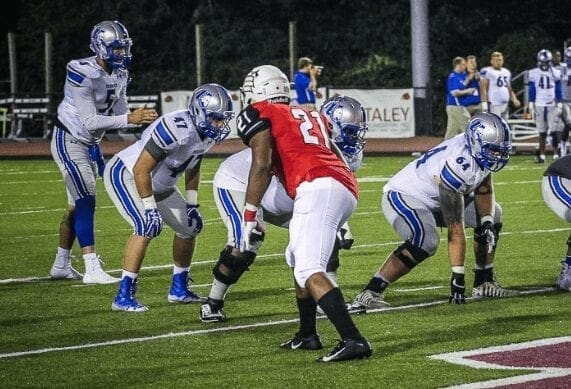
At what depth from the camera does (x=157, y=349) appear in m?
7.20

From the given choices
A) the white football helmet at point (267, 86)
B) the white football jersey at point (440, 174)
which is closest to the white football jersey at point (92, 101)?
the white football jersey at point (440, 174)

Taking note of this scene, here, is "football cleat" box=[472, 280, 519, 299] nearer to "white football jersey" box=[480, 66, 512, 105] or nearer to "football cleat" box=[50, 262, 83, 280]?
"football cleat" box=[50, 262, 83, 280]

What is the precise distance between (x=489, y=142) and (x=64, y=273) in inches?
137

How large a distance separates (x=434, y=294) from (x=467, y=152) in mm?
1177

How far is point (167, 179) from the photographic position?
858cm

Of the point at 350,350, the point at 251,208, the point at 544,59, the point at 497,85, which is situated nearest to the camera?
the point at 350,350

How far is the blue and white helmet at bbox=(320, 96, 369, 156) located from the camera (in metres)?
8.13

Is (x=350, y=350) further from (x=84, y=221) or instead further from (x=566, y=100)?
(x=566, y=100)

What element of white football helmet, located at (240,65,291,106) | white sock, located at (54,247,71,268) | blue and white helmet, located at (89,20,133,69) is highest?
blue and white helmet, located at (89,20,133,69)

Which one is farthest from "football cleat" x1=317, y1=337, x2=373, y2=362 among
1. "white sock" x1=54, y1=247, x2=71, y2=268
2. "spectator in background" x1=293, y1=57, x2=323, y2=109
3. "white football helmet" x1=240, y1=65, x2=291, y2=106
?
"spectator in background" x1=293, y1=57, x2=323, y2=109

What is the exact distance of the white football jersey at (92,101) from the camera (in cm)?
973

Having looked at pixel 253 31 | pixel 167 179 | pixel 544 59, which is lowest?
pixel 167 179

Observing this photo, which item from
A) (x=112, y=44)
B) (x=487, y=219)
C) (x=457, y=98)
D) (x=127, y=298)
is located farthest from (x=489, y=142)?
(x=457, y=98)

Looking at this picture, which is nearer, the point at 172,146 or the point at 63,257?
the point at 172,146
